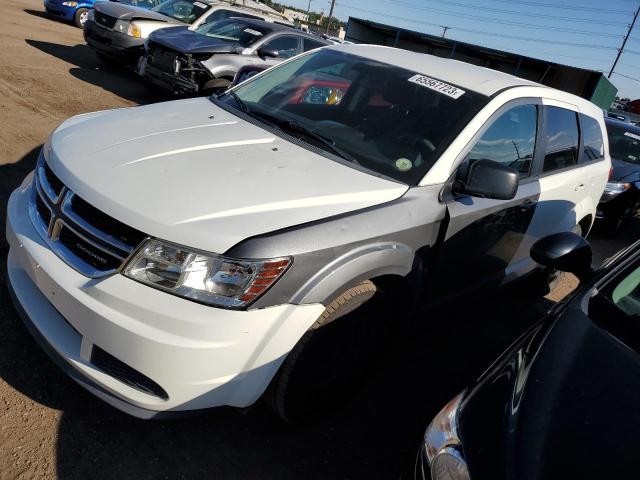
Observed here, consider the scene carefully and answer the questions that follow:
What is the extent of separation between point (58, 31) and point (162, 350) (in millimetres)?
14159

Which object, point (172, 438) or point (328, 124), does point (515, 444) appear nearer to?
point (172, 438)

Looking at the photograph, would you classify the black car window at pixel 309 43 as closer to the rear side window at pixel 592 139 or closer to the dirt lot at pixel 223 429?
the rear side window at pixel 592 139

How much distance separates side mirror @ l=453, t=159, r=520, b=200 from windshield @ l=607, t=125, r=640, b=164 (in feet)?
21.1

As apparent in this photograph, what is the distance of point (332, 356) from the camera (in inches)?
93.1

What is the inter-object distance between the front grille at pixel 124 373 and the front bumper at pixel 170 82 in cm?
610

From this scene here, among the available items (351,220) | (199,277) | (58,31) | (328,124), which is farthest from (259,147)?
(58,31)

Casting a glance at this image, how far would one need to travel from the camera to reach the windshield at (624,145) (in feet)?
25.7

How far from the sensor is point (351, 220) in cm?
218

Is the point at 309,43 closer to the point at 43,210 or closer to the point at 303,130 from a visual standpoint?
the point at 303,130

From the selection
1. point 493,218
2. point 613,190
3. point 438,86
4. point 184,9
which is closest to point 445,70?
point 438,86

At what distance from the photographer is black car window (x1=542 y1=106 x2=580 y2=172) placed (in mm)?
3465

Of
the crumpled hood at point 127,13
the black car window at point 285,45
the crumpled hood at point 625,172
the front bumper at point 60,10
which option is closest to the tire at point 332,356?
the crumpled hood at point 625,172

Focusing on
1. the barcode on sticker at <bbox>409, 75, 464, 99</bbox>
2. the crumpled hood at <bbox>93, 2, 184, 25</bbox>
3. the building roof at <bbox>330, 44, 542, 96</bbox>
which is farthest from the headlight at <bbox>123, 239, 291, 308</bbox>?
the crumpled hood at <bbox>93, 2, 184, 25</bbox>

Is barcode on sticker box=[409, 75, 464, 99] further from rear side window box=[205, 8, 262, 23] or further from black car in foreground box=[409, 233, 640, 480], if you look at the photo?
rear side window box=[205, 8, 262, 23]
